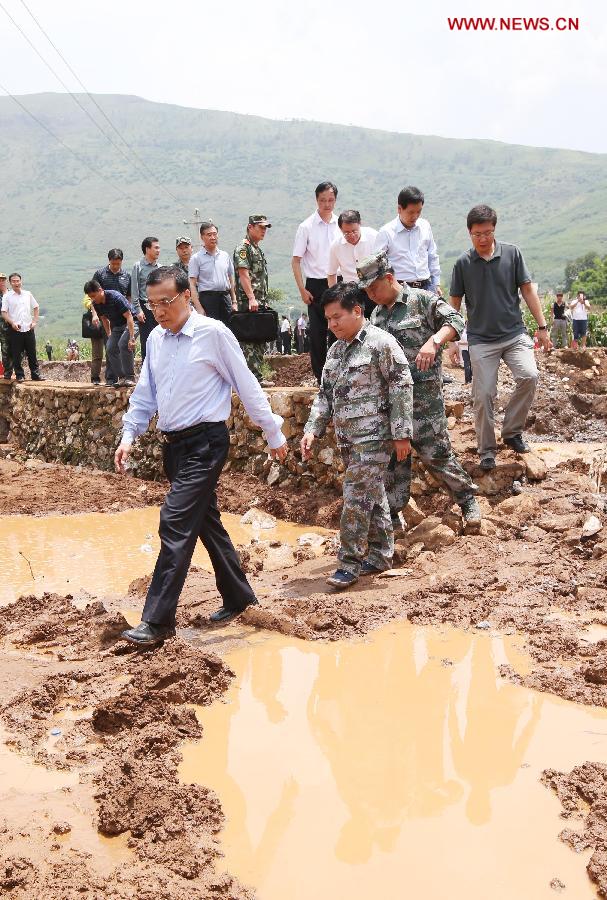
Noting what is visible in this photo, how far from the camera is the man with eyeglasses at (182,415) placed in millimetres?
4512

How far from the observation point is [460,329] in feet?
19.1

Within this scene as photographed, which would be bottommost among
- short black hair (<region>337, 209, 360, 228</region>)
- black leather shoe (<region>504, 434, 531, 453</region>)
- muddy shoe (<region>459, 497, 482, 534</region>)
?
muddy shoe (<region>459, 497, 482, 534</region>)

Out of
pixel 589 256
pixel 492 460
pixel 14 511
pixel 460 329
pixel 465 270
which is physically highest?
pixel 589 256

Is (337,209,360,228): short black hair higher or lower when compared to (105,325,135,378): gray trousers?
higher

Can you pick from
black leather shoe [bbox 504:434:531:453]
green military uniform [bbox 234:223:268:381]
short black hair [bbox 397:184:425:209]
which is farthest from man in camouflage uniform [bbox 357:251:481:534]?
green military uniform [bbox 234:223:268:381]

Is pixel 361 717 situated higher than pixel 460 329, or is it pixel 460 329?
pixel 460 329

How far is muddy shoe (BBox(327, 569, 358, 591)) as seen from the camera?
5.58m

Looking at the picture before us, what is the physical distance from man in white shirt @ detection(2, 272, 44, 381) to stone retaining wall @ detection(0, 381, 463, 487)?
62 centimetres

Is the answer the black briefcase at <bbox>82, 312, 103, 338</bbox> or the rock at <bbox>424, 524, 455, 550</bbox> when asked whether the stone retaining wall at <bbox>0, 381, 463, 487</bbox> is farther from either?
the rock at <bbox>424, 524, 455, 550</bbox>

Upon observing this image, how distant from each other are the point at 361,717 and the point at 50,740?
133cm

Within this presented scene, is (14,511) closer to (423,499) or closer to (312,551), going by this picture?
(312,551)

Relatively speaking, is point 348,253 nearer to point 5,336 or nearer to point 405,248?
point 405,248

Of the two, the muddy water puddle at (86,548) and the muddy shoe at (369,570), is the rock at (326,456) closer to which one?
Answer: the muddy water puddle at (86,548)

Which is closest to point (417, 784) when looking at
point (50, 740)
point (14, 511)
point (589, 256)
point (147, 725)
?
point (147, 725)
